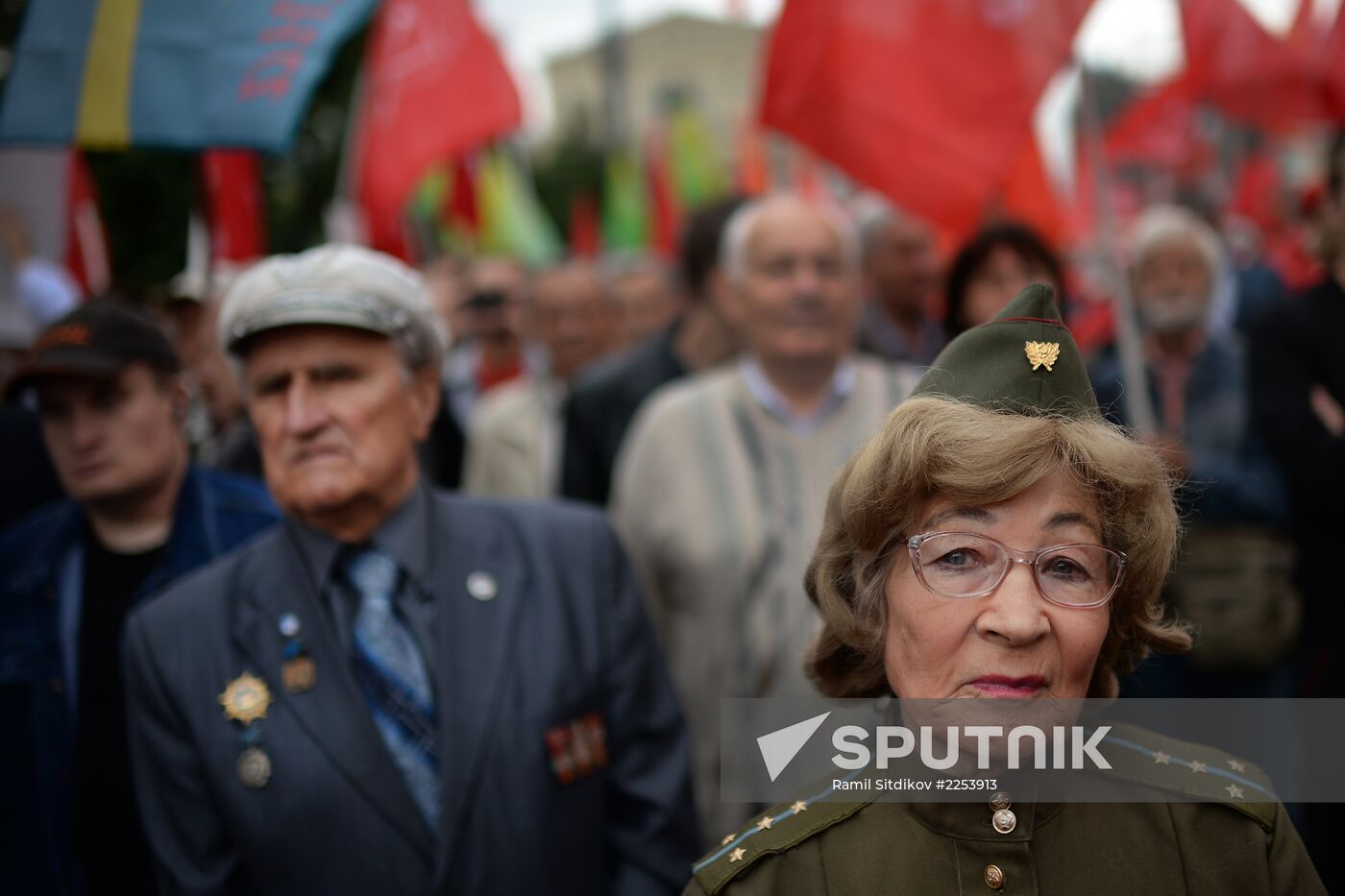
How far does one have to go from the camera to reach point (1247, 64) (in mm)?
7914

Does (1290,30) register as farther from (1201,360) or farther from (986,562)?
(986,562)

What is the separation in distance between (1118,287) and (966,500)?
120 inches

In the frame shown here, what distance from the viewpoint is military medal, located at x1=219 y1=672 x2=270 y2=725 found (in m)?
2.80

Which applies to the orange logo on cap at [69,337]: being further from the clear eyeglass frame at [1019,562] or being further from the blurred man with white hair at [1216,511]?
the blurred man with white hair at [1216,511]

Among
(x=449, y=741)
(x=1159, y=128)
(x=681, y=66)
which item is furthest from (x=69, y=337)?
(x=681, y=66)

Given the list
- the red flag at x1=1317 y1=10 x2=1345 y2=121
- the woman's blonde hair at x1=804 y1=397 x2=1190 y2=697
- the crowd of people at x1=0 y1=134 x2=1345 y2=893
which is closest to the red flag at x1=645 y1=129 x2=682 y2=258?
the red flag at x1=1317 y1=10 x2=1345 y2=121

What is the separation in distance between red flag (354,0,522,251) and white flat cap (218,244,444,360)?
3.66m

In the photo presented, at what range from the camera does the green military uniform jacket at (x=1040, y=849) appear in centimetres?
206

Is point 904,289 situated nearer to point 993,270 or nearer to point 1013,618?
point 993,270

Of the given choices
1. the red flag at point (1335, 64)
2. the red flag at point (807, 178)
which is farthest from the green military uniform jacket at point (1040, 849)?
the red flag at point (807, 178)

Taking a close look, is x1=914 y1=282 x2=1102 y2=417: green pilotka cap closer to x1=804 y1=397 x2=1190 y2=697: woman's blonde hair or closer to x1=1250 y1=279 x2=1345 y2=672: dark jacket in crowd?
x1=804 y1=397 x2=1190 y2=697: woman's blonde hair

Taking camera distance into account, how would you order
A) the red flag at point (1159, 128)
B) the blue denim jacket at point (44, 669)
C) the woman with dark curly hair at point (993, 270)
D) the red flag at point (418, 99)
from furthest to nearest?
1. the red flag at point (1159, 128)
2. the red flag at point (418, 99)
3. the woman with dark curly hair at point (993, 270)
4. the blue denim jacket at point (44, 669)

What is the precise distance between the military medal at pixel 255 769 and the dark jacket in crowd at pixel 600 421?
2806 millimetres

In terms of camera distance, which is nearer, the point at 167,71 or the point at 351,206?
the point at 167,71
